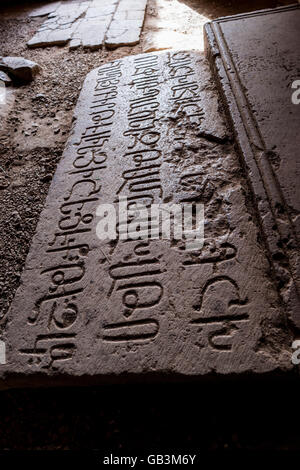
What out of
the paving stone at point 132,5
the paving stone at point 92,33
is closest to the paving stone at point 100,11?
the paving stone at point 132,5

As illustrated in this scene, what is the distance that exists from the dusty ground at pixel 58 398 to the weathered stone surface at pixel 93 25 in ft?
1.87

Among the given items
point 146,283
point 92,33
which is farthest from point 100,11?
point 146,283

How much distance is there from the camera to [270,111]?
6.72 feet

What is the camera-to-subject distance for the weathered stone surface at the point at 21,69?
12.4ft

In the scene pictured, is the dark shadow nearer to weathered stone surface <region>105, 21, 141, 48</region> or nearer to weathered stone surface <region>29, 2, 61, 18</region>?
weathered stone surface <region>105, 21, 141, 48</region>

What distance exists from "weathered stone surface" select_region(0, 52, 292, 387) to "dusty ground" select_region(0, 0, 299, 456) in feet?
0.74

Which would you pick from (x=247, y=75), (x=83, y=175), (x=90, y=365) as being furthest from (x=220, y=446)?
(x=247, y=75)

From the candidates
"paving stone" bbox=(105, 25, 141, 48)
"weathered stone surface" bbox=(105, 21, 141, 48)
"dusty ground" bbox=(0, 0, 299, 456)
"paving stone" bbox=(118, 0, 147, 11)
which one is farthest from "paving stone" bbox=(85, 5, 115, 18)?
"dusty ground" bbox=(0, 0, 299, 456)

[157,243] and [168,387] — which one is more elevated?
[157,243]

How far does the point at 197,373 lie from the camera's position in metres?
1.24

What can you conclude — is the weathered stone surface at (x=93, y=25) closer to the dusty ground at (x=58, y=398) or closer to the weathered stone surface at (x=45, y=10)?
the weathered stone surface at (x=45, y=10)

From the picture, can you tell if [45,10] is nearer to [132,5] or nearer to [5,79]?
[132,5]
